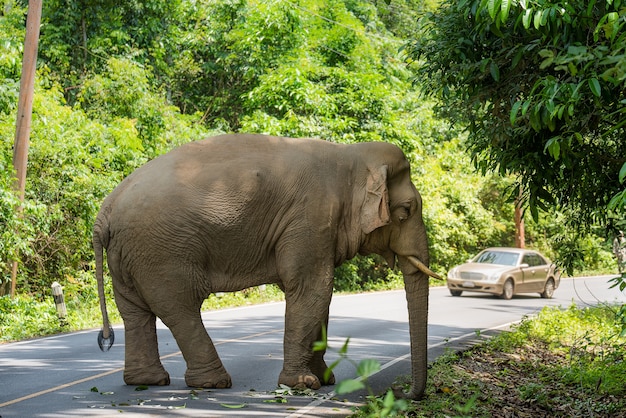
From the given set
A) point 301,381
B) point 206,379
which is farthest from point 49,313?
point 301,381

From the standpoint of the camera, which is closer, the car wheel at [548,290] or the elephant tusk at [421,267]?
the elephant tusk at [421,267]

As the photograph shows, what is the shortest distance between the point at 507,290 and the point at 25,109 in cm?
1576

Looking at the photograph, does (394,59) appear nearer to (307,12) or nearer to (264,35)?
(307,12)

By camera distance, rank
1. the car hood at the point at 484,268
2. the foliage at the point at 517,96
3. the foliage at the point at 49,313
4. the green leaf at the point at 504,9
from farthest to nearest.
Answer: the car hood at the point at 484,268 → the foliage at the point at 49,313 → the foliage at the point at 517,96 → the green leaf at the point at 504,9

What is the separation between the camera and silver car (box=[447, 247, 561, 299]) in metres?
26.5

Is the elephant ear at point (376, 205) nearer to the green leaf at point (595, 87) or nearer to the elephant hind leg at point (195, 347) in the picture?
the elephant hind leg at point (195, 347)

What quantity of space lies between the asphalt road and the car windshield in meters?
5.13

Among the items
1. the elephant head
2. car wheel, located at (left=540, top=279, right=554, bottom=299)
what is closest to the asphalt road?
the elephant head

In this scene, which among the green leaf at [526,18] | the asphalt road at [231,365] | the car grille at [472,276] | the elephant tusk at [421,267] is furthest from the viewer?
A: the car grille at [472,276]

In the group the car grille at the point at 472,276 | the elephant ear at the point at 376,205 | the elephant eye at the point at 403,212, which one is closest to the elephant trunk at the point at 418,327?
the elephant eye at the point at 403,212

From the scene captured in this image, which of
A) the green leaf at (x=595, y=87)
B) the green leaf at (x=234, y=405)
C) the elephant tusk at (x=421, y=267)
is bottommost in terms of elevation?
the green leaf at (x=234, y=405)

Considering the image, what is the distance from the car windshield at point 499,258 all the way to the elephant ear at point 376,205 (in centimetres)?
1884

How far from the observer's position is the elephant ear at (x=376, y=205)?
936cm

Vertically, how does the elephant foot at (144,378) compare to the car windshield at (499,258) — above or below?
below
